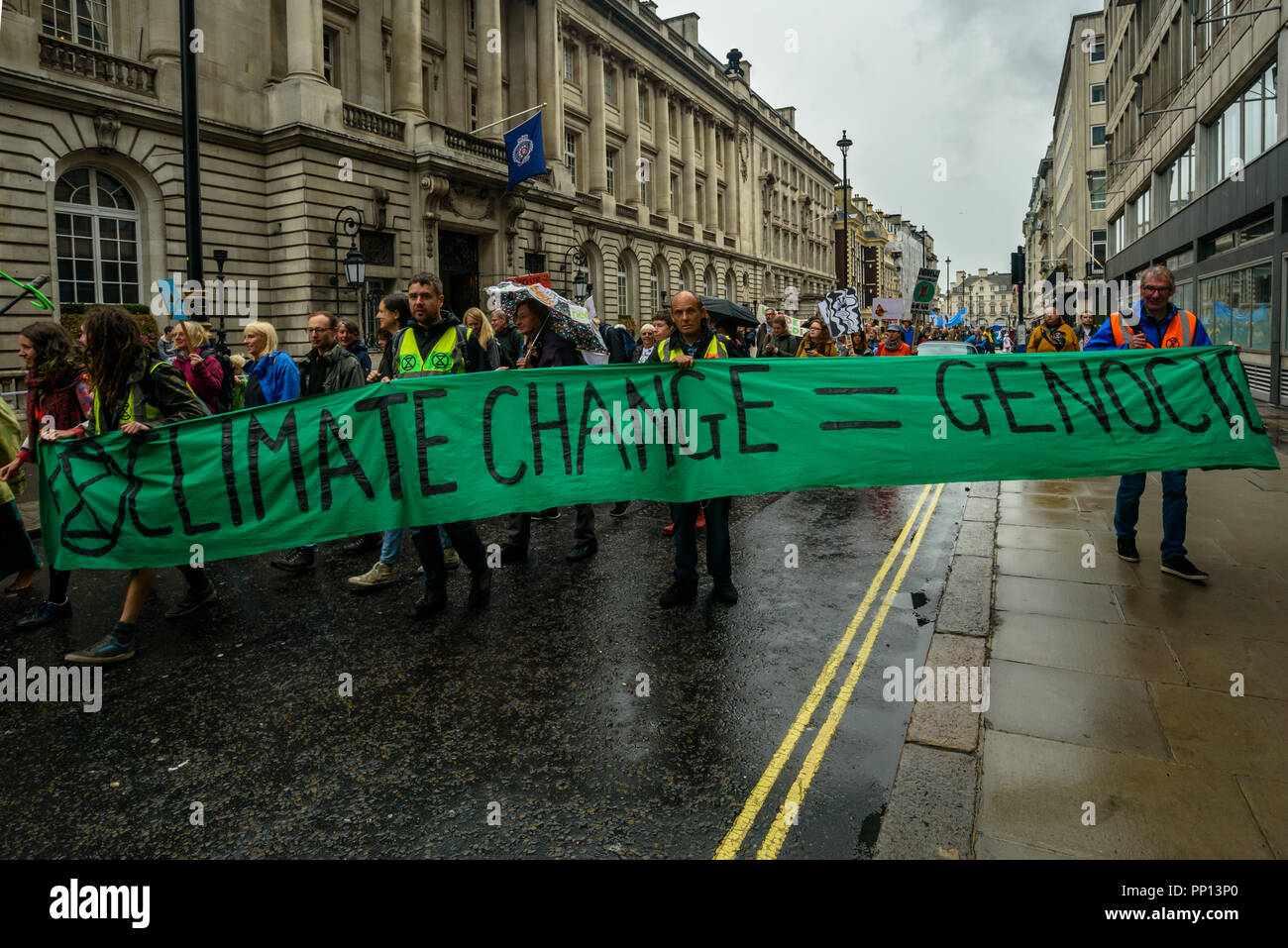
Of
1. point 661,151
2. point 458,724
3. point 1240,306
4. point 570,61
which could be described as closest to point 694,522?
point 458,724

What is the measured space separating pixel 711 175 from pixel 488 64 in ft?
87.1

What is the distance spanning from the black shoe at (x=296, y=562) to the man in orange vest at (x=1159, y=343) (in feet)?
21.9

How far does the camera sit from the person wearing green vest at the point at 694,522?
18.4ft

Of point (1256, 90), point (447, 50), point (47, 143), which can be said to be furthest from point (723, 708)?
point (447, 50)

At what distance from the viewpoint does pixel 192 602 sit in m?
5.77

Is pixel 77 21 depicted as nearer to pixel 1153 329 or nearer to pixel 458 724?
pixel 458 724

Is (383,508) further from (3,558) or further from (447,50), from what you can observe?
(447,50)

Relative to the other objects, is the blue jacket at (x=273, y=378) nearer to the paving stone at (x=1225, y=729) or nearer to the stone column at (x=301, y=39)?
the paving stone at (x=1225, y=729)

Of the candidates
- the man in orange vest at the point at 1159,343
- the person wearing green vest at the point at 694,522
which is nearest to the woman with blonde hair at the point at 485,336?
the person wearing green vest at the point at 694,522

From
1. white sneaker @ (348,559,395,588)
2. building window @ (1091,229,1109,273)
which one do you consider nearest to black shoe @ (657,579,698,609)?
white sneaker @ (348,559,395,588)

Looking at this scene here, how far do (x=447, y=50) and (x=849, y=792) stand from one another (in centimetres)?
3444
